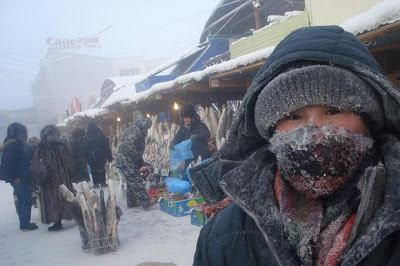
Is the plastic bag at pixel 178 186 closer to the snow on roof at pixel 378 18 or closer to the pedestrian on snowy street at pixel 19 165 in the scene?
the pedestrian on snowy street at pixel 19 165

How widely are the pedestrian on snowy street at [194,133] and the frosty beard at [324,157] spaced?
5.09 m

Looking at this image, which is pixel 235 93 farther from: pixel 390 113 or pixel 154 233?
pixel 390 113

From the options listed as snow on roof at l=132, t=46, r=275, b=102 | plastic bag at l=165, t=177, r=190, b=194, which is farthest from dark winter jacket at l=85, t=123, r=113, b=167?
plastic bag at l=165, t=177, r=190, b=194

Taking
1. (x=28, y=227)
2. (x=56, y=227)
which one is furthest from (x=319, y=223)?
(x=28, y=227)

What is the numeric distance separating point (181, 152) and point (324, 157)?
5.64 m

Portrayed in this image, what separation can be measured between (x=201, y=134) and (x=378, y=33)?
380cm

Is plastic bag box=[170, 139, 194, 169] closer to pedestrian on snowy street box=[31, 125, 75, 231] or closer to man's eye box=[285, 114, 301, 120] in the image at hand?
pedestrian on snowy street box=[31, 125, 75, 231]

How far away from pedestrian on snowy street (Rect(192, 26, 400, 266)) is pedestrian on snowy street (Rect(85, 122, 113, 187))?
8.15 meters

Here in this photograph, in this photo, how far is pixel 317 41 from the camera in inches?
38.2

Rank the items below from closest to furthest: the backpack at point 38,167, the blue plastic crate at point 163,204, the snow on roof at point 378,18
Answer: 1. the snow on roof at point 378,18
2. the backpack at point 38,167
3. the blue plastic crate at point 163,204

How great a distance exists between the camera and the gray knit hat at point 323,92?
95 cm

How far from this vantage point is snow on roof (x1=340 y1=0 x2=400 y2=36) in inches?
96.3

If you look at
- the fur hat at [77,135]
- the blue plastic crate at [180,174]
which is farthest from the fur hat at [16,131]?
the blue plastic crate at [180,174]

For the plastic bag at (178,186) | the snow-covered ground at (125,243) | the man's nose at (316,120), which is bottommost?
the snow-covered ground at (125,243)
